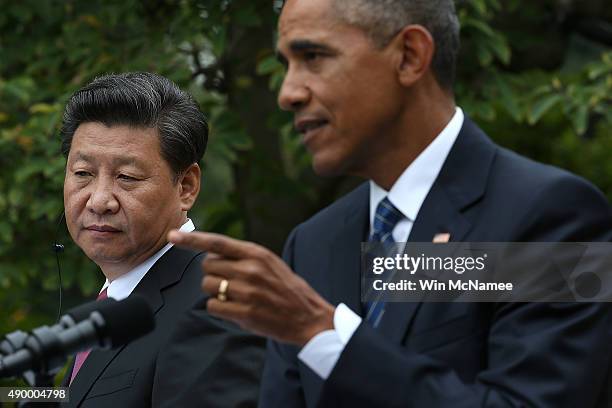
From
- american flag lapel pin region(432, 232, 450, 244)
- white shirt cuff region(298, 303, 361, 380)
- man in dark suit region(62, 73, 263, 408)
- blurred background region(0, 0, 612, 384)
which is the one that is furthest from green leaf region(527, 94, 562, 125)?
white shirt cuff region(298, 303, 361, 380)

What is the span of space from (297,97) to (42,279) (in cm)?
444

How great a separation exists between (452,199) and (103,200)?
3.86ft

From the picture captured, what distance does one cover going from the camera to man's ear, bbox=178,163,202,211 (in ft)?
11.8

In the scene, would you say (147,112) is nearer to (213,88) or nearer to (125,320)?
(125,320)

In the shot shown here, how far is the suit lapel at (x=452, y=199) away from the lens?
8.64 feet

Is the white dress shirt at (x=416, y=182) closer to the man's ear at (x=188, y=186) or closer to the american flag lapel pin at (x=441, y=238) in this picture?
the american flag lapel pin at (x=441, y=238)

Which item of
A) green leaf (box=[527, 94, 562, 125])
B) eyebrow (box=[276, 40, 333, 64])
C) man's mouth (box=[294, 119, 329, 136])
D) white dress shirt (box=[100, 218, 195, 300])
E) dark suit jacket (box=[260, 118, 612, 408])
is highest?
eyebrow (box=[276, 40, 333, 64])

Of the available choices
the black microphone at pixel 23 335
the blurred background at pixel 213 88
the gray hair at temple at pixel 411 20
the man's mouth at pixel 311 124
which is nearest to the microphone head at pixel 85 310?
the black microphone at pixel 23 335

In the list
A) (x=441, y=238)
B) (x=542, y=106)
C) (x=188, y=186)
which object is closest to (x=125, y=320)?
(x=441, y=238)

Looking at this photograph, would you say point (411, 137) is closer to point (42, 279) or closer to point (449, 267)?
→ point (449, 267)

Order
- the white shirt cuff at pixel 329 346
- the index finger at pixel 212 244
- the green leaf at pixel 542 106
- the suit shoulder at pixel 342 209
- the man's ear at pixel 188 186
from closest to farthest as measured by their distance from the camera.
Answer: the index finger at pixel 212 244 < the white shirt cuff at pixel 329 346 < the suit shoulder at pixel 342 209 < the man's ear at pixel 188 186 < the green leaf at pixel 542 106

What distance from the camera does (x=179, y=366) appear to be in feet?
10.1

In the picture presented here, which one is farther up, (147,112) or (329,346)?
(147,112)

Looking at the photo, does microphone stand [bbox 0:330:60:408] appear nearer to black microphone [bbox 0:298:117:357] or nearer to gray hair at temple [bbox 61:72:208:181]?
black microphone [bbox 0:298:117:357]
